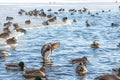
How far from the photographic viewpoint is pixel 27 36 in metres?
48.2

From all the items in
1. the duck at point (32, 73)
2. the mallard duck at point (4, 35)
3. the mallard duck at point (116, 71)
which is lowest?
the mallard duck at point (116, 71)

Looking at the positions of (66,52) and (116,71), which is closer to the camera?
(116,71)

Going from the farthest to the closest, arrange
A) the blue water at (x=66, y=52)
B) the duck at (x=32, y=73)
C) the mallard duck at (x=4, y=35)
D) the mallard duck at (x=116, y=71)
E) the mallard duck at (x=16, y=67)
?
the mallard duck at (x=4, y=35) → the mallard duck at (x=16, y=67) → the blue water at (x=66, y=52) → the mallard duck at (x=116, y=71) → the duck at (x=32, y=73)

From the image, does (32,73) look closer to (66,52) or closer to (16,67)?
(16,67)

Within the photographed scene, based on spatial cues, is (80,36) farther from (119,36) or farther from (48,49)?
(48,49)

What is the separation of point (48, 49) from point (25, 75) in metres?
6.79

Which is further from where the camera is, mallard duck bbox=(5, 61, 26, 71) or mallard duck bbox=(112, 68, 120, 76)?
mallard duck bbox=(5, 61, 26, 71)

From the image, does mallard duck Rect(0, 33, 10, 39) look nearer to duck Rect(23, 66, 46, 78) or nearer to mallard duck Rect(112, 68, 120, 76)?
duck Rect(23, 66, 46, 78)

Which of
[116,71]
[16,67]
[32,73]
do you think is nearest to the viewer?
[32,73]

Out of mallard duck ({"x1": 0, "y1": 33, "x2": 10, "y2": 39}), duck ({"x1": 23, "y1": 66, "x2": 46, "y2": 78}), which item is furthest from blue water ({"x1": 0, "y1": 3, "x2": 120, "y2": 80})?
mallard duck ({"x1": 0, "y1": 33, "x2": 10, "y2": 39})

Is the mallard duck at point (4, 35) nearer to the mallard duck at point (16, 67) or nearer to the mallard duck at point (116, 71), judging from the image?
the mallard duck at point (16, 67)

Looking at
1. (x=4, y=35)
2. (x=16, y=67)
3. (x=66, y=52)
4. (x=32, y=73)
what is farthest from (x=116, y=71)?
(x=4, y=35)

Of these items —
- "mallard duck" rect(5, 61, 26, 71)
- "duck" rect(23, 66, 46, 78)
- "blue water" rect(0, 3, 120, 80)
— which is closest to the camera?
"duck" rect(23, 66, 46, 78)

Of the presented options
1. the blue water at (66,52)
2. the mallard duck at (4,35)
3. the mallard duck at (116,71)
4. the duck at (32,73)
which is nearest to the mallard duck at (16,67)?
the blue water at (66,52)
